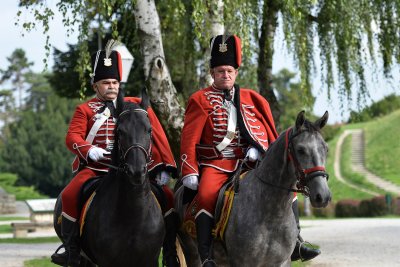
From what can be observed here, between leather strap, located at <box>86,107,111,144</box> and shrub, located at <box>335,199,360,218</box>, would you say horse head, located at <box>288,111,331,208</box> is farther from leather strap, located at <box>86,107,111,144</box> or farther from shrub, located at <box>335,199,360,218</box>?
shrub, located at <box>335,199,360,218</box>

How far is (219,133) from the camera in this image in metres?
8.92

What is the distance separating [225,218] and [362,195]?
4379 centimetres

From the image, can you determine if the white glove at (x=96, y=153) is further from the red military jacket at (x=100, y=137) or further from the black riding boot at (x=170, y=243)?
the black riding boot at (x=170, y=243)

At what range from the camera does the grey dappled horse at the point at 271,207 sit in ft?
25.3

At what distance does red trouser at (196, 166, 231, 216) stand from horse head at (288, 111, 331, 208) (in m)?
1.04

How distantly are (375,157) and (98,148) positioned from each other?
5534 cm

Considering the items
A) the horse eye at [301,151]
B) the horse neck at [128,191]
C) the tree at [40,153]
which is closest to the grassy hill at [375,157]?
the tree at [40,153]

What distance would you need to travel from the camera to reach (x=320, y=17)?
64.2 ft

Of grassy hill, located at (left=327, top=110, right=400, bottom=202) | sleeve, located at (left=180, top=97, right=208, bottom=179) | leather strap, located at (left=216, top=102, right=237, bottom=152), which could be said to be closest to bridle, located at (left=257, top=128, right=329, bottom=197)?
leather strap, located at (left=216, top=102, right=237, bottom=152)

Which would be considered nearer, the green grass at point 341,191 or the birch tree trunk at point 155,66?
the birch tree trunk at point 155,66

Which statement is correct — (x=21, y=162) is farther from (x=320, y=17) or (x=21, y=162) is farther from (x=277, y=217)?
(x=277, y=217)

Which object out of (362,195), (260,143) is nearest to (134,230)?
(260,143)

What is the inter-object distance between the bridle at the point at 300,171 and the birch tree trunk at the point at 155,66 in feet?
20.5

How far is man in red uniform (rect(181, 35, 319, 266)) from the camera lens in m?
8.58
